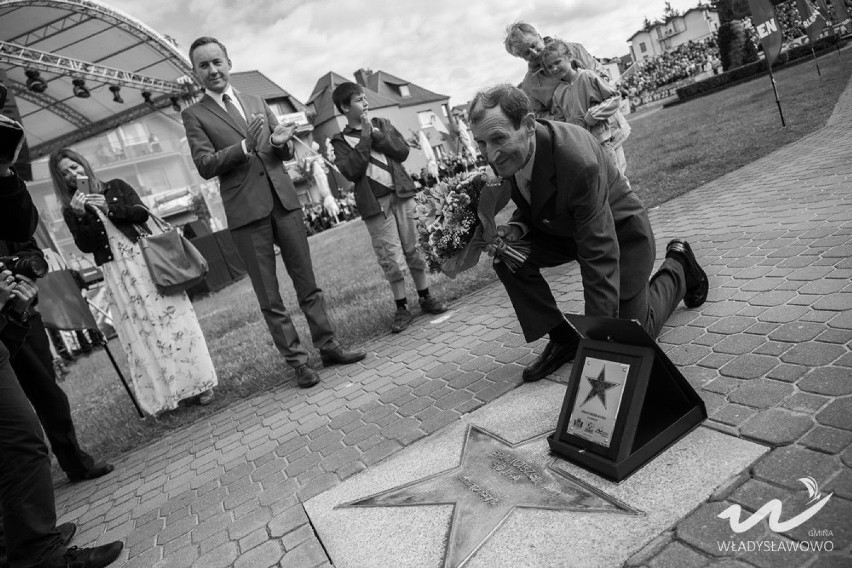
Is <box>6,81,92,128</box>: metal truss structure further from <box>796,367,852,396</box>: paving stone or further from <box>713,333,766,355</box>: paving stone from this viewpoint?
<box>796,367,852,396</box>: paving stone

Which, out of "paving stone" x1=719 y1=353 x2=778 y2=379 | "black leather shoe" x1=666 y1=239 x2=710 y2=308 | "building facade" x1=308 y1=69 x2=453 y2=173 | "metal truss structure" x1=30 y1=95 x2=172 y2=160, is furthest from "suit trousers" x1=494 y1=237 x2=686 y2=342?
"building facade" x1=308 y1=69 x2=453 y2=173

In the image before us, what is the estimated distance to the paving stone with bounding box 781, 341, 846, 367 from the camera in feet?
8.20

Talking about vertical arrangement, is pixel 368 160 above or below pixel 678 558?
above

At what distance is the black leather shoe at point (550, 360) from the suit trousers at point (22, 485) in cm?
265

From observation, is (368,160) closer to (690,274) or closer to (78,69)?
(690,274)

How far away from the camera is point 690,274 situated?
Result: 136 inches

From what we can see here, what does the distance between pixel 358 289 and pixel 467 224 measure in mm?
4946

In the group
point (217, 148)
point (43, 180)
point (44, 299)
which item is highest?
point (43, 180)

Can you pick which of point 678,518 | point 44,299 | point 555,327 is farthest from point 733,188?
point 44,299

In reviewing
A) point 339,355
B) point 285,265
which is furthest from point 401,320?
point 285,265

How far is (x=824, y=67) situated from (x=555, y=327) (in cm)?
1970

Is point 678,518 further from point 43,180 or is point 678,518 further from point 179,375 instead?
point 43,180

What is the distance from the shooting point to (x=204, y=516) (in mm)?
2975

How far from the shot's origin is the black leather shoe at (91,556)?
2590mm
